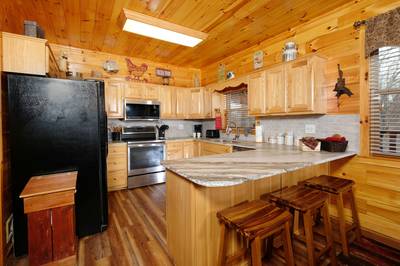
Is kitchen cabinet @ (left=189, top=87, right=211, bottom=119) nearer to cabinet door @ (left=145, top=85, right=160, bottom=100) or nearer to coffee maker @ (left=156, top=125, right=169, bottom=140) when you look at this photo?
coffee maker @ (left=156, top=125, right=169, bottom=140)

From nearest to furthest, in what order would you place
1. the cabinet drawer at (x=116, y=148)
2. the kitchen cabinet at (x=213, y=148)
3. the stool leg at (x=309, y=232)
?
the stool leg at (x=309, y=232)
the kitchen cabinet at (x=213, y=148)
the cabinet drawer at (x=116, y=148)

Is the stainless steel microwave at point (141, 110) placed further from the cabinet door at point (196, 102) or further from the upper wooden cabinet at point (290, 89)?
the upper wooden cabinet at point (290, 89)

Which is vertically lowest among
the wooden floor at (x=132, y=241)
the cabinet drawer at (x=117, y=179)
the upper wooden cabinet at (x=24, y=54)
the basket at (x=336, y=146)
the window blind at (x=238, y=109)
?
the wooden floor at (x=132, y=241)

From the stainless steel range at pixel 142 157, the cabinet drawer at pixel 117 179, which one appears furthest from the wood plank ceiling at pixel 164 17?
the cabinet drawer at pixel 117 179

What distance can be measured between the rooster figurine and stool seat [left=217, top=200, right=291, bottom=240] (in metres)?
3.66

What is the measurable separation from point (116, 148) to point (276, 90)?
286cm

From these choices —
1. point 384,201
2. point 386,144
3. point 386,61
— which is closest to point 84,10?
point 386,61

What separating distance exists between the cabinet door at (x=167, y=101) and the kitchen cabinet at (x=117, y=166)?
112 cm

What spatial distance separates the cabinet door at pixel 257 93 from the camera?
115 inches

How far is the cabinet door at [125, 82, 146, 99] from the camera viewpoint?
3760mm

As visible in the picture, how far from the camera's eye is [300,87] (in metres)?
2.43

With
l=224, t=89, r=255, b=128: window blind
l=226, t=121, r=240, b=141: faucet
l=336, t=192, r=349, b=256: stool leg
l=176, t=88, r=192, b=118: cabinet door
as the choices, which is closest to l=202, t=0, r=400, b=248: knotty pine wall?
l=336, t=192, r=349, b=256: stool leg

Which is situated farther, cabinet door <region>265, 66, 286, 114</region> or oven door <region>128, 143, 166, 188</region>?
oven door <region>128, 143, 166, 188</region>

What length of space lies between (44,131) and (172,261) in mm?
1749
